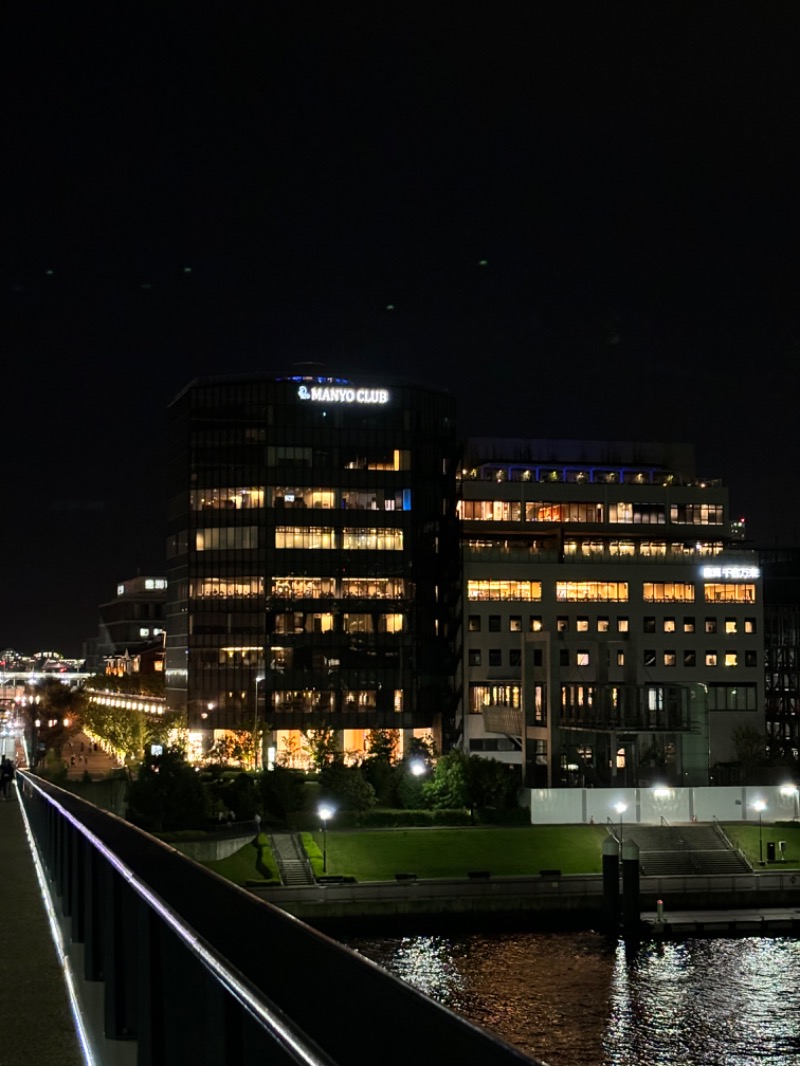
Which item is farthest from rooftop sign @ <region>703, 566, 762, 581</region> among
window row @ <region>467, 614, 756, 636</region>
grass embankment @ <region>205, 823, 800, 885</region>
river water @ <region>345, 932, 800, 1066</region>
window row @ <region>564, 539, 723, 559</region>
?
river water @ <region>345, 932, 800, 1066</region>

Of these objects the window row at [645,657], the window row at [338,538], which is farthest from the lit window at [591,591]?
the window row at [338,538]

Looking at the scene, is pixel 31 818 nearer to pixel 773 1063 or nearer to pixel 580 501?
pixel 773 1063

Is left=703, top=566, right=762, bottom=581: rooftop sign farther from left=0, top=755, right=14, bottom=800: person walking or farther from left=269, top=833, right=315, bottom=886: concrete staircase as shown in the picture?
left=0, top=755, right=14, bottom=800: person walking

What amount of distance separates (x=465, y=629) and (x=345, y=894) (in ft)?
135

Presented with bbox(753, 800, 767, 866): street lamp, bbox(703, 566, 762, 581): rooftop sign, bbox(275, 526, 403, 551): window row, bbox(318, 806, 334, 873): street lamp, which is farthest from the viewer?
bbox(703, 566, 762, 581): rooftop sign

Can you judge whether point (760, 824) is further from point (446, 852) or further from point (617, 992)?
point (617, 992)

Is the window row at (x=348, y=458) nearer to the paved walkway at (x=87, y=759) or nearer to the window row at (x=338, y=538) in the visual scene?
the window row at (x=338, y=538)

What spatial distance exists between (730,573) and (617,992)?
188 feet

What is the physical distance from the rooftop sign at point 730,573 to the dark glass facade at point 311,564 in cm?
1860

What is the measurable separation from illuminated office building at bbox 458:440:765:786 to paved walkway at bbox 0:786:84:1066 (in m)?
63.6

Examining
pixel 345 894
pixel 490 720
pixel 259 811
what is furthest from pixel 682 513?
pixel 345 894

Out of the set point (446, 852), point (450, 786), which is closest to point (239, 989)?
point (446, 852)

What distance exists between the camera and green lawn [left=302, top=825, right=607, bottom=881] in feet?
197

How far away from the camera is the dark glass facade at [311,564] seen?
95.0 metres
